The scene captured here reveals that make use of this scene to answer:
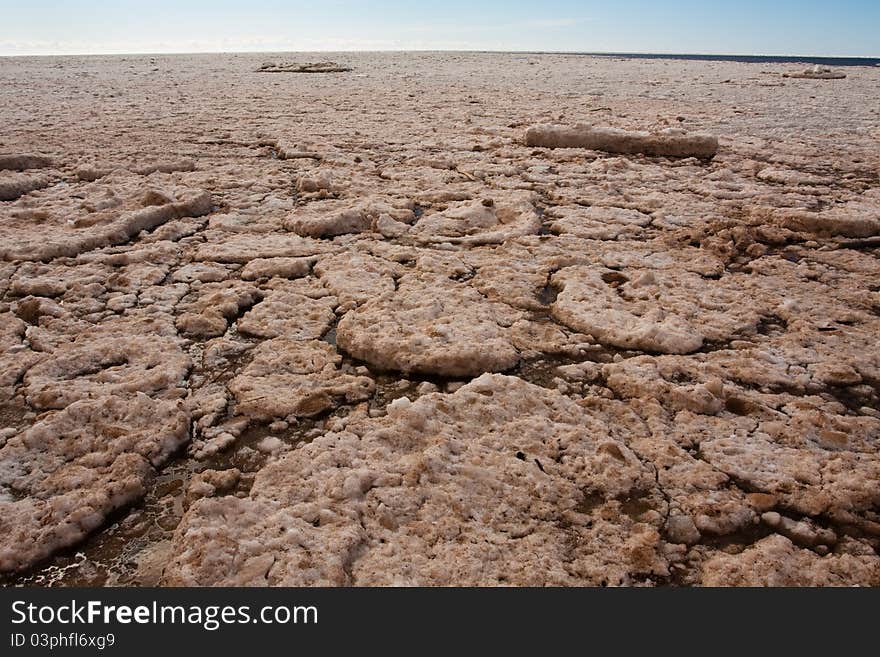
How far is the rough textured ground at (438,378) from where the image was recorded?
1032 millimetres

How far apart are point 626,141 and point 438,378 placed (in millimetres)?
3254

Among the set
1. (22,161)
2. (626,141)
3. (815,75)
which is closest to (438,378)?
(626,141)

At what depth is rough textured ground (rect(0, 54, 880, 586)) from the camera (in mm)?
1032

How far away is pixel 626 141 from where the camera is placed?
4109 mm

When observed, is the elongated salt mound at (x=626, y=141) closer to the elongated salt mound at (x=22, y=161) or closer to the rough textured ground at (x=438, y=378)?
the rough textured ground at (x=438, y=378)

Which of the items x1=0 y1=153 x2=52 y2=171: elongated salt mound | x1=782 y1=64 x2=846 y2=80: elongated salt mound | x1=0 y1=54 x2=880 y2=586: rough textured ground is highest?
x1=782 y1=64 x2=846 y2=80: elongated salt mound

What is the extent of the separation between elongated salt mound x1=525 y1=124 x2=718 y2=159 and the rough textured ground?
550mm

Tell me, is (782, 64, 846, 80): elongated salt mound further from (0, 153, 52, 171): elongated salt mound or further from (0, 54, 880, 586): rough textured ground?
(0, 153, 52, 171): elongated salt mound

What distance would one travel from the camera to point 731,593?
0.94 m

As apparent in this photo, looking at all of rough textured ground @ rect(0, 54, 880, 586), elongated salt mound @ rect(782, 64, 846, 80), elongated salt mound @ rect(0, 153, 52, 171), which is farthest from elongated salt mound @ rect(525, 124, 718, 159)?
elongated salt mound @ rect(782, 64, 846, 80)

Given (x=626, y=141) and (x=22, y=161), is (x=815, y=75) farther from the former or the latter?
(x=22, y=161)

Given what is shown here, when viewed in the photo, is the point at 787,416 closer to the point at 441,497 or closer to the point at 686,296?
the point at 686,296

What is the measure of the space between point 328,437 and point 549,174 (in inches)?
106

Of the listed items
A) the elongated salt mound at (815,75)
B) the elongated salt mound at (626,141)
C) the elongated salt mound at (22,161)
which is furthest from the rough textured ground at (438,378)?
the elongated salt mound at (815,75)
